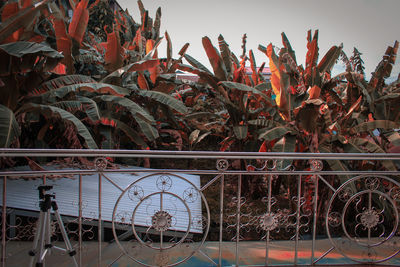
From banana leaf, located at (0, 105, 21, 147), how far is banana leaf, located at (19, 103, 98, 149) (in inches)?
28.4

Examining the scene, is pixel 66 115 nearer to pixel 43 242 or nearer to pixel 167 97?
pixel 167 97

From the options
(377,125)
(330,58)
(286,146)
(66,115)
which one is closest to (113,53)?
(66,115)

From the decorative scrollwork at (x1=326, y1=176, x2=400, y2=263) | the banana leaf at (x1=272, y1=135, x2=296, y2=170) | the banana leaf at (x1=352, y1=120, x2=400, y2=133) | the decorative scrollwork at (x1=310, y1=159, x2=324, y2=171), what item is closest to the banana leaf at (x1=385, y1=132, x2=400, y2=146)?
the banana leaf at (x1=352, y1=120, x2=400, y2=133)

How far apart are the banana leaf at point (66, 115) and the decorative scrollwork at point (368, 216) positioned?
3452 millimetres

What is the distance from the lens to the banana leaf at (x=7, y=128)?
3.58m

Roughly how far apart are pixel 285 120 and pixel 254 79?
2311mm

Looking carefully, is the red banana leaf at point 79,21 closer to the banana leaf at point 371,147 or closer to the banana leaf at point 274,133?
the banana leaf at point 274,133

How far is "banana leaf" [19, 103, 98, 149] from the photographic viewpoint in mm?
4484

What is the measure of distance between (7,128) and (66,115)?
91 cm

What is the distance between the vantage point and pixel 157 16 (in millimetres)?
10508

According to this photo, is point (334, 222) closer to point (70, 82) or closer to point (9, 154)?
point (9, 154)

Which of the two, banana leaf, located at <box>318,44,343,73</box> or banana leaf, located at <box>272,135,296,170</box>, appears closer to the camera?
banana leaf, located at <box>272,135,296,170</box>

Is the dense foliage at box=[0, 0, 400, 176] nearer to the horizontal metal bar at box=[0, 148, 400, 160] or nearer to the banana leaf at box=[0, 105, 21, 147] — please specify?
the banana leaf at box=[0, 105, 21, 147]

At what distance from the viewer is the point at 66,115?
4.48 metres
